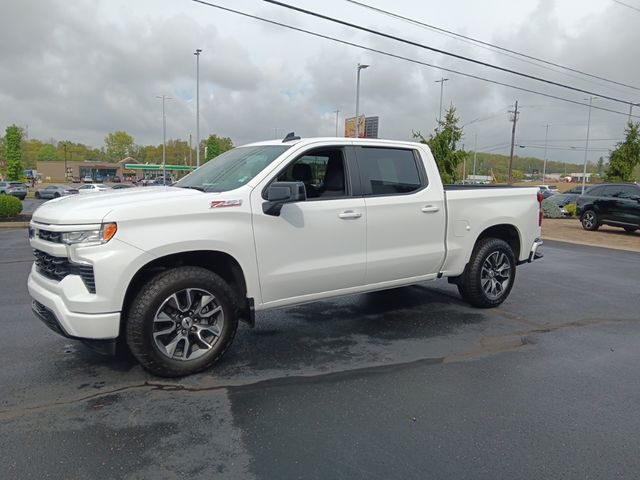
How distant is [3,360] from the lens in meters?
4.31

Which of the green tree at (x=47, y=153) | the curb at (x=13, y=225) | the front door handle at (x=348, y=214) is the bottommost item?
the curb at (x=13, y=225)

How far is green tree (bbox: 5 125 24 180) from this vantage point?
2347 inches

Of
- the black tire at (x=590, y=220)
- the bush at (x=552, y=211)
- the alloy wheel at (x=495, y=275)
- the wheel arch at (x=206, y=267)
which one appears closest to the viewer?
the wheel arch at (x=206, y=267)

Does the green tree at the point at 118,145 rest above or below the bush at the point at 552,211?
above

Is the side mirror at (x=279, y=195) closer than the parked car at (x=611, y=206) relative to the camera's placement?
Yes

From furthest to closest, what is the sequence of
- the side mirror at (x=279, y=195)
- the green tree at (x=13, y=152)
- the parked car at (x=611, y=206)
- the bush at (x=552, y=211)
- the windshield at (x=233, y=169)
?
the green tree at (x=13, y=152)
the bush at (x=552, y=211)
the parked car at (x=611, y=206)
the windshield at (x=233, y=169)
the side mirror at (x=279, y=195)

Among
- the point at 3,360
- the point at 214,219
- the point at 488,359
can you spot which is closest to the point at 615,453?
the point at 488,359

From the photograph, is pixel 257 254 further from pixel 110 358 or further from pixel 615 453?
pixel 615 453

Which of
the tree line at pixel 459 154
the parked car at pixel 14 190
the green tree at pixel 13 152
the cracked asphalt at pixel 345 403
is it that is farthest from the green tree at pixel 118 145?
the cracked asphalt at pixel 345 403

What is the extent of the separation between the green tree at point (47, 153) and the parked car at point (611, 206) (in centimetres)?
14618

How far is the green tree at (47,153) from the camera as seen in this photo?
13500cm

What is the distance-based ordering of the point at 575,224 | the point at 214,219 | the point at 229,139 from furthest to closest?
1. the point at 229,139
2. the point at 575,224
3. the point at 214,219

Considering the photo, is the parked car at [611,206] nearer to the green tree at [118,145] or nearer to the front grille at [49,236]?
the front grille at [49,236]

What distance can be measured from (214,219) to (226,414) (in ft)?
4.92
